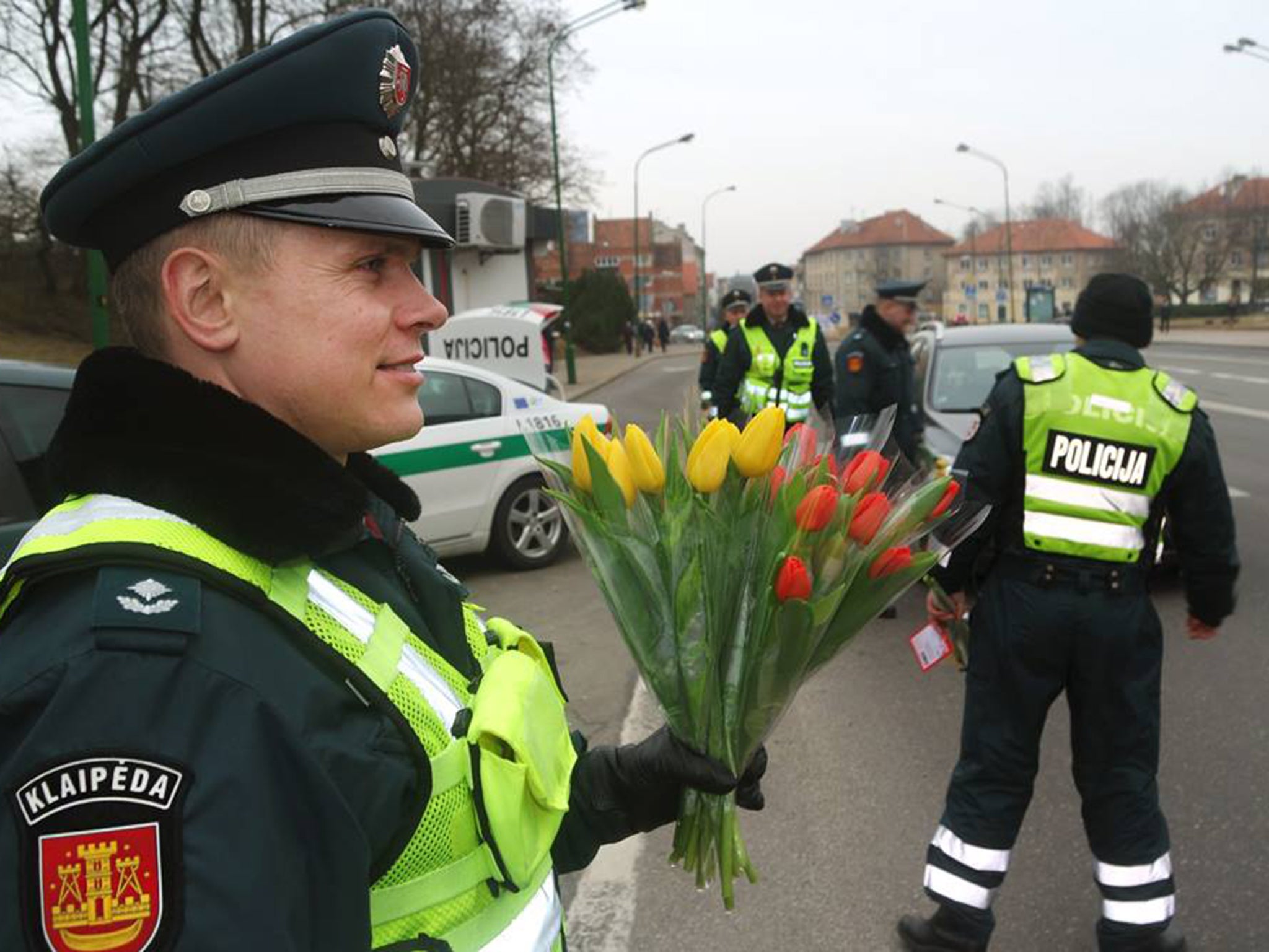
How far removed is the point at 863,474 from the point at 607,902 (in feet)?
7.66

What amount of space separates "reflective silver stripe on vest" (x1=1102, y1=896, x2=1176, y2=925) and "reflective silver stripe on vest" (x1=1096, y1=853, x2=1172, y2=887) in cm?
5

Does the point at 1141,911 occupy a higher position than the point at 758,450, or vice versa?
the point at 758,450

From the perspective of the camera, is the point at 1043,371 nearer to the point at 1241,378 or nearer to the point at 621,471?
the point at 621,471

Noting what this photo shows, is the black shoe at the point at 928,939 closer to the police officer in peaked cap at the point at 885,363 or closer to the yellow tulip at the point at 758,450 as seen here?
the yellow tulip at the point at 758,450

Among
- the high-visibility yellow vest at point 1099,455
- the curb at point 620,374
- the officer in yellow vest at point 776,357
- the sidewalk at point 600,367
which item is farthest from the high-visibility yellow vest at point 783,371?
the curb at point 620,374

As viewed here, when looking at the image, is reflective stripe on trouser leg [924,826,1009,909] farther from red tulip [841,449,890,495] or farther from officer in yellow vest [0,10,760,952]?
officer in yellow vest [0,10,760,952]

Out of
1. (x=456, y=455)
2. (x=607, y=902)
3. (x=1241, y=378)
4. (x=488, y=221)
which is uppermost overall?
(x=488, y=221)

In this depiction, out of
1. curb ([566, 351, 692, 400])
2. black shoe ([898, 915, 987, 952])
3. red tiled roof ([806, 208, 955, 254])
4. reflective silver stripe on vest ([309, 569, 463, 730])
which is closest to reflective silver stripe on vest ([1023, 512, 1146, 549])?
black shoe ([898, 915, 987, 952])

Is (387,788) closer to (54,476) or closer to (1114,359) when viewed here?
(54,476)

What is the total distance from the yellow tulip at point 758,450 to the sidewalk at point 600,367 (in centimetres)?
2189

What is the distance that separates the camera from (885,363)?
671 centimetres

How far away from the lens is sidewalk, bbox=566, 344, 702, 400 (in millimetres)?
30566

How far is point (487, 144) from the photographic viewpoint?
36688 millimetres

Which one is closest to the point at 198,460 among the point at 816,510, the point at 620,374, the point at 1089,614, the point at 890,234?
the point at 816,510
